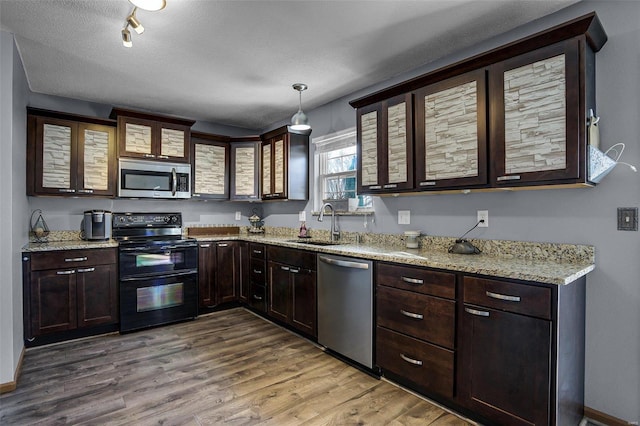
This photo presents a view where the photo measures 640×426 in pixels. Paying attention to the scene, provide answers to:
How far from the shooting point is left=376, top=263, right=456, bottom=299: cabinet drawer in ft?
6.79

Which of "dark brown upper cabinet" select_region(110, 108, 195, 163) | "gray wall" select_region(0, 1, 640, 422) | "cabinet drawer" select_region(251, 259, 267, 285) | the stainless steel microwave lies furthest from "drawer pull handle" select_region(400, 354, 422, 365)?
"dark brown upper cabinet" select_region(110, 108, 195, 163)

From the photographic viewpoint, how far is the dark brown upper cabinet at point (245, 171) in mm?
4758

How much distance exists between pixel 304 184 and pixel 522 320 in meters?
3.00

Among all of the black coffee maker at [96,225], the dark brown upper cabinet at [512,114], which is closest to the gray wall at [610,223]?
the dark brown upper cabinet at [512,114]

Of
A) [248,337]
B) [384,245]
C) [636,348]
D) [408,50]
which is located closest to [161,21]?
[408,50]

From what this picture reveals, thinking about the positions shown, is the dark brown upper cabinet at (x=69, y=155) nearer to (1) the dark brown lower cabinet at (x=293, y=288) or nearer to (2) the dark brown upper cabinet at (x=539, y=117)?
(1) the dark brown lower cabinet at (x=293, y=288)

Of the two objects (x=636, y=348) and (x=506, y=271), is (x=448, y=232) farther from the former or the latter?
(x=636, y=348)

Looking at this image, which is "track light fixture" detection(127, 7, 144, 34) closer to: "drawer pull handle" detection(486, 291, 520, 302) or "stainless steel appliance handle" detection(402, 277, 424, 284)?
"stainless steel appliance handle" detection(402, 277, 424, 284)

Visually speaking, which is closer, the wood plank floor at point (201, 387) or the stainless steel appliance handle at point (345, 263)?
the wood plank floor at point (201, 387)

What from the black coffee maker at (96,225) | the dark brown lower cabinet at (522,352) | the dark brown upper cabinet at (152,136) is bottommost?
the dark brown lower cabinet at (522,352)

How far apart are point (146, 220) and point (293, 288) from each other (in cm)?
221

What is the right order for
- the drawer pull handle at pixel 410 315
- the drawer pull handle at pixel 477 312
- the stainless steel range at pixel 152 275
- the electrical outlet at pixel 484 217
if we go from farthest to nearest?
the stainless steel range at pixel 152 275 → the electrical outlet at pixel 484 217 → the drawer pull handle at pixel 410 315 → the drawer pull handle at pixel 477 312

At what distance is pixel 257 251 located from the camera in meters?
4.02

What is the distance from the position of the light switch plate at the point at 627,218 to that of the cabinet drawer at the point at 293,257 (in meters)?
2.17
